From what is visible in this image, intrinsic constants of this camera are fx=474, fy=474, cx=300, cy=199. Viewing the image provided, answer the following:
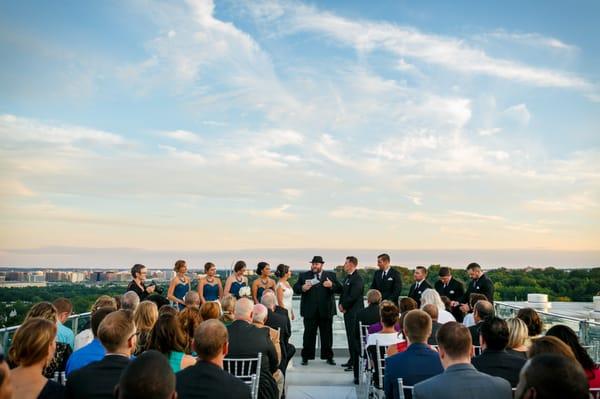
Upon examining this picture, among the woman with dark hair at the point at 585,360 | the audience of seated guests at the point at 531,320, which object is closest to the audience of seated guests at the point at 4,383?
the woman with dark hair at the point at 585,360

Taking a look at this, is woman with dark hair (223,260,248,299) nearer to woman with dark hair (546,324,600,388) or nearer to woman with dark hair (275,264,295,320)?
woman with dark hair (275,264,295,320)

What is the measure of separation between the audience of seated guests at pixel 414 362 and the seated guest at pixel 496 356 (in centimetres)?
29

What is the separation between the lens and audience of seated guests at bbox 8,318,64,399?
234 cm

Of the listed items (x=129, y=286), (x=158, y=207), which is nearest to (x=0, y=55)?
(x=158, y=207)

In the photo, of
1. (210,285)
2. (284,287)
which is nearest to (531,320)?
(284,287)

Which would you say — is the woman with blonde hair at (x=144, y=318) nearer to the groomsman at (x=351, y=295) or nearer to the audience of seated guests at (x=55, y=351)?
the audience of seated guests at (x=55, y=351)

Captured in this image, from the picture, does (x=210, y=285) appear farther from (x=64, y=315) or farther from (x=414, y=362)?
(x=414, y=362)

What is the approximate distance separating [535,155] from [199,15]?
9.74 metres

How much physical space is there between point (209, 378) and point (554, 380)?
172 centimetres

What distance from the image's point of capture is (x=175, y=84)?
1294 centimetres

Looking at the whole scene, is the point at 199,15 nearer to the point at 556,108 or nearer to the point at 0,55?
the point at 0,55

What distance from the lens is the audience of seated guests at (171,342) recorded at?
3.28 meters

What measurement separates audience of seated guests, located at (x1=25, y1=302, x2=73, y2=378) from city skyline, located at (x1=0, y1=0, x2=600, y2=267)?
868 centimetres

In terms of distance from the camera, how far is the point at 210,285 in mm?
8289
